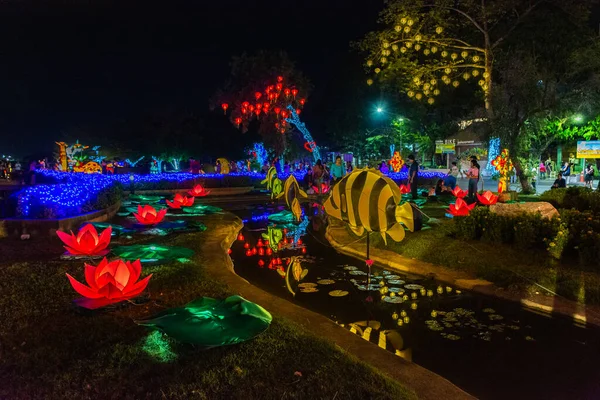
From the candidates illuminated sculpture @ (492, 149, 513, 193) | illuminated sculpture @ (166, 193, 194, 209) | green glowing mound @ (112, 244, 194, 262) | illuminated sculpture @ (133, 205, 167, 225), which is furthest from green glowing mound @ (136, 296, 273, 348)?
illuminated sculpture @ (492, 149, 513, 193)

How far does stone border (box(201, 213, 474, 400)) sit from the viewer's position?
354 centimetres

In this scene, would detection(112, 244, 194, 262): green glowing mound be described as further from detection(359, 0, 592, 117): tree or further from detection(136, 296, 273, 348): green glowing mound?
detection(359, 0, 592, 117): tree

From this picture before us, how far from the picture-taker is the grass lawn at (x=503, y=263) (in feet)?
A: 19.8

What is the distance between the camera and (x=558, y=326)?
5.18 m

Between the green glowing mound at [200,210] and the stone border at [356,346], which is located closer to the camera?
the stone border at [356,346]

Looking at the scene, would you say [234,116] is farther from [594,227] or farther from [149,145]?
[149,145]

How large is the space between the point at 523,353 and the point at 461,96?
34774mm

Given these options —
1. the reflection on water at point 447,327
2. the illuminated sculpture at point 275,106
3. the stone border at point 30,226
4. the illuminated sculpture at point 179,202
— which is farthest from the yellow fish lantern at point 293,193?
the illuminated sculpture at point 275,106

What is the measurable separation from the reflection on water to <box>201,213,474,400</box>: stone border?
40 centimetres

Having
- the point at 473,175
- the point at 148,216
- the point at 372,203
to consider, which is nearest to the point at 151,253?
the point at 148,216

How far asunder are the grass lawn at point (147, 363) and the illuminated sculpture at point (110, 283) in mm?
142

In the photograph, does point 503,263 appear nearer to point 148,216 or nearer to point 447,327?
point 447,327

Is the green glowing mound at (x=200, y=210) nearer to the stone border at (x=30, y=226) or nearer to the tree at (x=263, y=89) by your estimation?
the stone border at (x=30, y=226)

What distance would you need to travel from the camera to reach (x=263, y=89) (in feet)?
75.6
